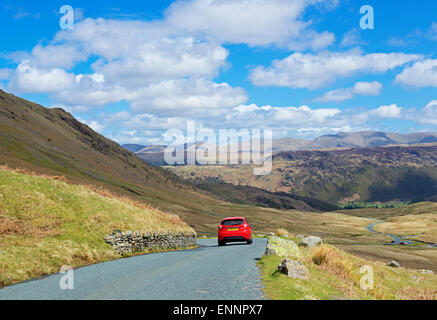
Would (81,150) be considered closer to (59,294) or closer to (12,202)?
(12,202)

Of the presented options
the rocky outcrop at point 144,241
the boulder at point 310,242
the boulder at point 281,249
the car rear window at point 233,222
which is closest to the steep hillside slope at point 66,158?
the rocky outcrop at point 144,241

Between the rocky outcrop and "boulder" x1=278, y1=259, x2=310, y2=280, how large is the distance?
13.7m

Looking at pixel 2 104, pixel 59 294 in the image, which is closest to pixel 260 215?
pixel 2 104

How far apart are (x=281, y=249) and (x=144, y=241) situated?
11.6 meters

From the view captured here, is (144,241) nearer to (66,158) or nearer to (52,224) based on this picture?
(52,224)

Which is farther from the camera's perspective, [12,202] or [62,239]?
[12,202]

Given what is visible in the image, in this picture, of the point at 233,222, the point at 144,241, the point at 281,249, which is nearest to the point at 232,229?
the point at 233,222

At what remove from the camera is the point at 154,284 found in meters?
13.3

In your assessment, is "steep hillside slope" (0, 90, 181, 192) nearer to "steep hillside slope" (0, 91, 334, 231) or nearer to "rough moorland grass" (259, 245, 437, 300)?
"steep hillside slope" (0, 91, 334, 231)

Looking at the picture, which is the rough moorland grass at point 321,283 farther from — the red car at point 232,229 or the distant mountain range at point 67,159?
the distant mountain range at point 67,159

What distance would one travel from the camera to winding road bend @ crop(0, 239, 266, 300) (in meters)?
11.5

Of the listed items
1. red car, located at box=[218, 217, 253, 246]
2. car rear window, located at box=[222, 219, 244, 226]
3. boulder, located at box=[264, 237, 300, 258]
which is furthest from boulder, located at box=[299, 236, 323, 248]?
boulder, located at box=[264, 237, 300, 258]
